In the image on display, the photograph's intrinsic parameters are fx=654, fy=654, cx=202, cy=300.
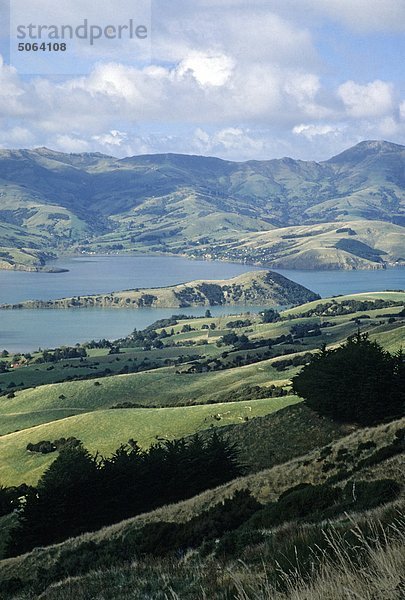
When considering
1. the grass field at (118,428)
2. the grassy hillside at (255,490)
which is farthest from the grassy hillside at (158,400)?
the grassy hillside at (255,490)

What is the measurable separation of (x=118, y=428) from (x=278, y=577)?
65.2 metres

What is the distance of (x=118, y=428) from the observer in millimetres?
73438

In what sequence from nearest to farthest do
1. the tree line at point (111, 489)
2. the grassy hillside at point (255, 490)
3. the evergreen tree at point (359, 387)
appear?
the grassy hillside at point (255, 490) → the tree line at point (111, 489) → the evergreen tree at point (359, 387)

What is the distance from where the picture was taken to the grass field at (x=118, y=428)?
2601 inches

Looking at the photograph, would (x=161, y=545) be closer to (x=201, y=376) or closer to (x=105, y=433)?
(x=105, y=433)

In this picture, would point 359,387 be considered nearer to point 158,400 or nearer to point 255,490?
point 255,490

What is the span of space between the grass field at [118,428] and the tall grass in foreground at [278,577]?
46.8 m

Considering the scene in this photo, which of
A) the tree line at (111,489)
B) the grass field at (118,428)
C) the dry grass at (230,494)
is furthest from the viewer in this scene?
the grass field at (118,428)

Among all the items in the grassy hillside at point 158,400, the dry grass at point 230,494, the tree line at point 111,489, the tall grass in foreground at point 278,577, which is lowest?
the grassy hillside at point 158,400

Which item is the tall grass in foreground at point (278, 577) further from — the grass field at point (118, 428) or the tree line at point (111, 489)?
the grass field at point (118, 428)

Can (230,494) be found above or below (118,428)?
above

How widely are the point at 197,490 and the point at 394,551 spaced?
29.2m

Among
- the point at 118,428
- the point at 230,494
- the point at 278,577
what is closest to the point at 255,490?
the point at 230,494

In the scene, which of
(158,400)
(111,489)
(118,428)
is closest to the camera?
(111,489)
